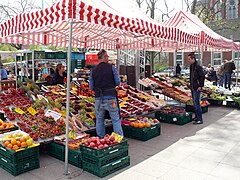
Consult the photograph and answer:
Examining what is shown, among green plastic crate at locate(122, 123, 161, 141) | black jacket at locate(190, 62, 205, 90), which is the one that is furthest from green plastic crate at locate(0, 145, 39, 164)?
black jacket at locate(190, 62, 205, 90)

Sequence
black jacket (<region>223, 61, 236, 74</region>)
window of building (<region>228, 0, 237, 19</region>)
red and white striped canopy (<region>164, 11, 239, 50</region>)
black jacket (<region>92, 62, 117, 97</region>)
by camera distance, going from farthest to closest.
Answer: window of building (<region>228, 0, 237, 19</region>), black jacket (<region>223, 61, 236, 74</region>), red and white striped canopy (<region>164, 11, 239, 50</region>), black jacket (<region>92, 62, 117, 97</region>)

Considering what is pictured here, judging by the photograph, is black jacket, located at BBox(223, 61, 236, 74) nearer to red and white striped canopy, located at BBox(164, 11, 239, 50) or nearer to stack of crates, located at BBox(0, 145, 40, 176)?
red and white striped canopy, located at BBox(164, 11, 239, 50)

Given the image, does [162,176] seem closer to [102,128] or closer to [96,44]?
[102,128]

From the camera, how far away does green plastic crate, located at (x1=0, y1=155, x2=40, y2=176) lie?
383 cm

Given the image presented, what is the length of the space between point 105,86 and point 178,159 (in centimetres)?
182

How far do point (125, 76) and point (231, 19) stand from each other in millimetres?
20508

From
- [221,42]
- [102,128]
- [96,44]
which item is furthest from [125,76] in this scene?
[102,128]

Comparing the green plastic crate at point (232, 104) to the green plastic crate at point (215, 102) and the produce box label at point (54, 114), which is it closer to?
the green plastic crate at point (215, 102)

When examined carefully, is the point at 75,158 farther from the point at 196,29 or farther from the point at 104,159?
the point at 196,29

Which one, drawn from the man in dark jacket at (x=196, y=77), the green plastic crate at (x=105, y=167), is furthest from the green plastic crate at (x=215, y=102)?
the green plastic crate at (x=105, y=167)

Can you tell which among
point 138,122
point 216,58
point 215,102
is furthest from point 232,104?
point 216,58

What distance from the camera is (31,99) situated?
611cm

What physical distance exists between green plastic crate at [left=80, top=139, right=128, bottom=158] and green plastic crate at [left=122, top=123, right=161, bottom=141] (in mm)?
1437

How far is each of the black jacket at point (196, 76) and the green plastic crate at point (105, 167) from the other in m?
3.30
